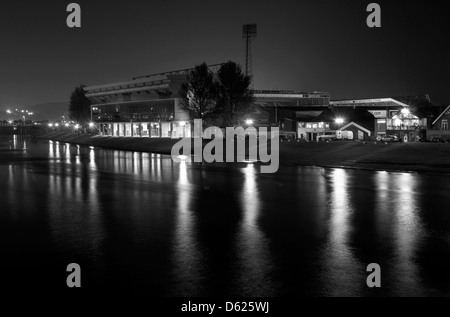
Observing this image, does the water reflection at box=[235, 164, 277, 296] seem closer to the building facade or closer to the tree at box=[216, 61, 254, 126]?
the tree at box=[216, 61, 254, 126]

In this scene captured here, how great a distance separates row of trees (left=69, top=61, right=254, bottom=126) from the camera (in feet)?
219

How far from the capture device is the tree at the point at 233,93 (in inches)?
2625

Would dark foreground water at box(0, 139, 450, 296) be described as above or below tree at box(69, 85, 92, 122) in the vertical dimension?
below

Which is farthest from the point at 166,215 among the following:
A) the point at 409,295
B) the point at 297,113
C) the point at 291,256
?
the point at 297,113

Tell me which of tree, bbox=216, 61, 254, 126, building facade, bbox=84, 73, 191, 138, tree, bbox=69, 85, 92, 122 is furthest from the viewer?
tree, bbox=69, 85, 92, 122

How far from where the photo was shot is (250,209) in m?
15.1

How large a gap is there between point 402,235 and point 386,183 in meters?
12.6

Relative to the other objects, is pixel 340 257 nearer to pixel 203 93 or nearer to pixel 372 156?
pixel 372 156

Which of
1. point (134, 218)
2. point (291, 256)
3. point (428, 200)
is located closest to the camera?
point (291, 256)

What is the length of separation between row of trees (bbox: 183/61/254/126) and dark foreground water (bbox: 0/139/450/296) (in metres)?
47.1

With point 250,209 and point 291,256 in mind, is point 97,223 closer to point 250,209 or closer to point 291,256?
point 250,209

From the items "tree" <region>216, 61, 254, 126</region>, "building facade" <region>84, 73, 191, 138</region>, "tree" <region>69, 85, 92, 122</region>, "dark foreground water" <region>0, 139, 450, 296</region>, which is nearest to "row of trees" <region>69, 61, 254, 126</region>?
"tree" <region>216, 61, 254, 126</region>

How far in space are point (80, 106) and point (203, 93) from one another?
76377 mm

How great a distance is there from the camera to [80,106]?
135375 millimetres
